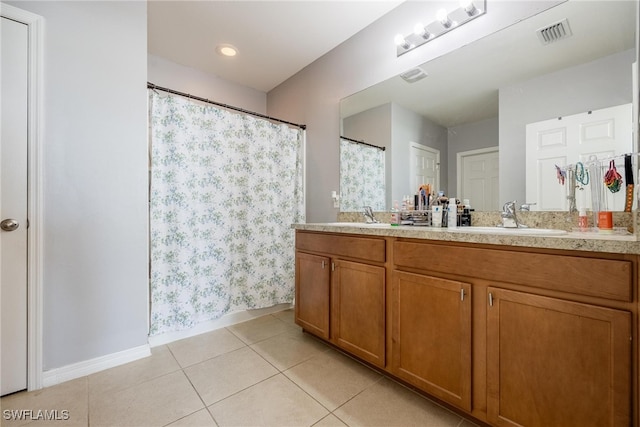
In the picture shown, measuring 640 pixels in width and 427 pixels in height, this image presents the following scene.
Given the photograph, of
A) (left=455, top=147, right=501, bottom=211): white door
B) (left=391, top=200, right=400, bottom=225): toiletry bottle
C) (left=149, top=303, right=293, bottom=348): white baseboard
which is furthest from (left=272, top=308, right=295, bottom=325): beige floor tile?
(left=455, top=147, right=501, bottom=211): white door

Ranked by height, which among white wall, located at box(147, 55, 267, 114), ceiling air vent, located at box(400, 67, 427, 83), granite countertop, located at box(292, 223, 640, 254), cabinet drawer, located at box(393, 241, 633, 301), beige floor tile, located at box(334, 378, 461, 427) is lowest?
beige floor tile, located at box(334, 378, 461, 427)

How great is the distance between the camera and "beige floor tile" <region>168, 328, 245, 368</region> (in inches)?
70.6

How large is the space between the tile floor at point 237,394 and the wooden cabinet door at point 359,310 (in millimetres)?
183

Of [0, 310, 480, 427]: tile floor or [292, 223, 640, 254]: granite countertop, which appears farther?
[0, 310, 480, 427]: tile floor

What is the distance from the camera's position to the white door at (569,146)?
1.24m

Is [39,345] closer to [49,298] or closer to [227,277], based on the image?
[49,298]

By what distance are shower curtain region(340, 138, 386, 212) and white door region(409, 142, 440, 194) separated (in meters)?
0.27

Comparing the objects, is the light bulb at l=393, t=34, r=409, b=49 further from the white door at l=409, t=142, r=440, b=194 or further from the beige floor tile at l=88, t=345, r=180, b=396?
the beige floor tile at l=88, t=345, r=180, b=396

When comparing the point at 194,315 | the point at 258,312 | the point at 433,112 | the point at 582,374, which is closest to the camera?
the point at 582,374

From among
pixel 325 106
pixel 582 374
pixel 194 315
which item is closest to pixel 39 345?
pixel 194 315

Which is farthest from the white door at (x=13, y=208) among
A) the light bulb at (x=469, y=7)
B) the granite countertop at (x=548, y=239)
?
the light bulb at (x=469, y=7)

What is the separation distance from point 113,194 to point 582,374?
2.39 metres

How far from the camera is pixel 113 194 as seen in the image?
5.57 feet

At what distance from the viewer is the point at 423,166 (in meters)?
1.94
